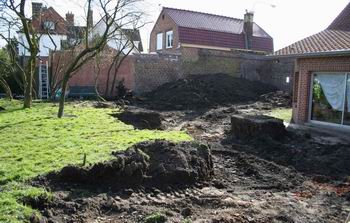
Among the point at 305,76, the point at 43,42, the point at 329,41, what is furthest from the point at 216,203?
the point at 43,42

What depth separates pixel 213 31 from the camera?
109ft

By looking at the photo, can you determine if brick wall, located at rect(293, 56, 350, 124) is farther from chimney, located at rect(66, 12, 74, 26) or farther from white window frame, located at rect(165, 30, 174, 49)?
white window frame, located at rect(165, 30, 174, 49)

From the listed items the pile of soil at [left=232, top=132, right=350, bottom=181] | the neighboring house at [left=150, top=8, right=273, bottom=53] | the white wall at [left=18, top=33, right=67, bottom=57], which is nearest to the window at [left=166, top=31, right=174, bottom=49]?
the neighboring house at [left=150, top=8, right=273, bottom=53]

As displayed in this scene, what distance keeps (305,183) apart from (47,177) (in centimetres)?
512

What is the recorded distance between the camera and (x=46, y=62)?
27016 millimetres

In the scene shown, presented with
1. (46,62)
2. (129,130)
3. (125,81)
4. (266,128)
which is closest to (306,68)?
(266,128)

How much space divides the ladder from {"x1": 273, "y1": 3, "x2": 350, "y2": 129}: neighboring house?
16477mm

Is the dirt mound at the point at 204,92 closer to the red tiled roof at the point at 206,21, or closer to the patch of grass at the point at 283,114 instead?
the patch of grass at the point at 283,114

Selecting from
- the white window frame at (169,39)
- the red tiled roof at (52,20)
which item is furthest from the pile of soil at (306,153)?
the white window frame at (169,39)

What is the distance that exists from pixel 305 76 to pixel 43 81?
18.3 m

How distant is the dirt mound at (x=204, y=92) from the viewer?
2241 centimetres

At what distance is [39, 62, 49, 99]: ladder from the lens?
26531mm

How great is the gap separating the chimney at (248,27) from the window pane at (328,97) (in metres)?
19.7

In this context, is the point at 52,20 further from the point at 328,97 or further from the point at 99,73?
the point at 328,97
